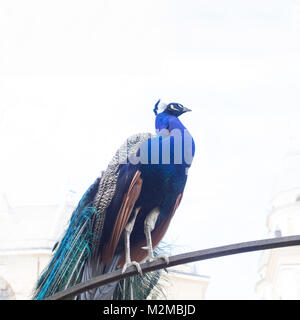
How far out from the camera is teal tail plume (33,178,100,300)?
13.5ft

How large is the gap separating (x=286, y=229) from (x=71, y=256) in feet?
64.3

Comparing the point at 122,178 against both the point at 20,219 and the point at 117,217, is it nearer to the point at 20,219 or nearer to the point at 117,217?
the point at 117,217

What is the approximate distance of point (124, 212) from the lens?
411 cm

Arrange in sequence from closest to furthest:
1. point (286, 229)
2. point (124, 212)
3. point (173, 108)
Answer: point (124, 212)
point (173, 108)
point (286, 229)

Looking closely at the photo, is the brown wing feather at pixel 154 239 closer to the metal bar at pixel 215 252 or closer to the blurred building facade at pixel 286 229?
the metal bar at pixel 215 252

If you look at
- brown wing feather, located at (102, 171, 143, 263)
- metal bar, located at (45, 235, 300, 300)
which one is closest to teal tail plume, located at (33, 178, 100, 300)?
brown wing feather, located at (102, 171, 143, 263)

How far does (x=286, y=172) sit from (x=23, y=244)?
1093 cm

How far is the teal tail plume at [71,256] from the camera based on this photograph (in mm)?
4117

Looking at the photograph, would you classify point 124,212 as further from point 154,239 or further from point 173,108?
point 173,108

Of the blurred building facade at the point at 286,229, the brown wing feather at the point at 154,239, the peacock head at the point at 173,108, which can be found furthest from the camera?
the blurred building facade at the point at 286,229

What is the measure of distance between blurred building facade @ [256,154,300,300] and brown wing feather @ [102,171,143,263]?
1846 cm

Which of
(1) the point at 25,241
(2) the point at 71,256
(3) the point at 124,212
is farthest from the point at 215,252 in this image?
(1) the point at 25,241

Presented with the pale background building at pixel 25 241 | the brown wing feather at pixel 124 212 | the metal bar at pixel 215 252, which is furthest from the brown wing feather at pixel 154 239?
the pale background building at pixel 25 241

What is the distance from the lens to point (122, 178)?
167 inches
